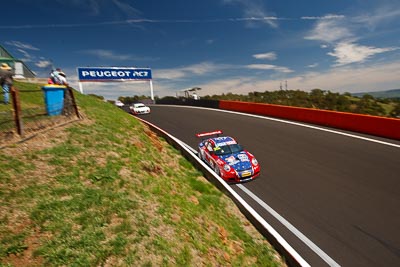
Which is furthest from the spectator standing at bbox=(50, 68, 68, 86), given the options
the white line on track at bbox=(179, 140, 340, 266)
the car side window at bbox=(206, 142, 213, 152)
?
the white line on track at bbox=(179, 140, 340, 266)

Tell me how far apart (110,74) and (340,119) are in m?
36.7

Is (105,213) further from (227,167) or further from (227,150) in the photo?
(227,150)

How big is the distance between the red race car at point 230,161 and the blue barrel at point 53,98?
6.17 meters

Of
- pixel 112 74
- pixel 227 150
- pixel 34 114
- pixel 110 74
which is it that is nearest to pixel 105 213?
pixel 34 114

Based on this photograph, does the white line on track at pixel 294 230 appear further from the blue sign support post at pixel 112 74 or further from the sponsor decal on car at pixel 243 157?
the blue sign support post at pixel 112 74

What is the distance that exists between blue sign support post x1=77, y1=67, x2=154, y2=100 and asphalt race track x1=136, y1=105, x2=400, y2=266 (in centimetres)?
3225

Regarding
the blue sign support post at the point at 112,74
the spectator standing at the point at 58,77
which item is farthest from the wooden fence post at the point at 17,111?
the blue sign support post at the point at 112,74

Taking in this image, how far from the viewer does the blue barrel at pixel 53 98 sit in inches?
339

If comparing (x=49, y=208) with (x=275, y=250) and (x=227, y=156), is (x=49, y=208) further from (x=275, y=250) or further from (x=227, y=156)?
(x=227, y=156)

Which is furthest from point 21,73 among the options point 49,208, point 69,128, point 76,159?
point 49,208

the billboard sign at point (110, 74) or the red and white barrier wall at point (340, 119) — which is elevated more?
the billboard sign at point (110, 74)

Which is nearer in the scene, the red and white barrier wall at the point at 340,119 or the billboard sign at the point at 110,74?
the red and white barrier wall at the point at 340,119

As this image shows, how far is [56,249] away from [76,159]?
313cm

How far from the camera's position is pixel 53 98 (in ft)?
29.0
